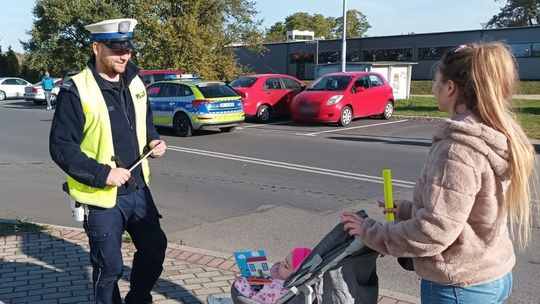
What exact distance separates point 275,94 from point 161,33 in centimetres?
1105

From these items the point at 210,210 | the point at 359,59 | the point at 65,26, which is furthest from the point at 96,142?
the point at 359,59

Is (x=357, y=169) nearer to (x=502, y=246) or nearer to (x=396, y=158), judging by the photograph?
(x=396, y=158)

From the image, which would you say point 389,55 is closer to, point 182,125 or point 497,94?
point 182,125

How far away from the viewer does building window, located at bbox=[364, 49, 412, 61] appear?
45.0m

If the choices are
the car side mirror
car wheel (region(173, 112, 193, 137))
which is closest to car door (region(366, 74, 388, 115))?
the car side mirror

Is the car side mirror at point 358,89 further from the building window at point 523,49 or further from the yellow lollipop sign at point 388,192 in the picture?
the building window at point 523,49

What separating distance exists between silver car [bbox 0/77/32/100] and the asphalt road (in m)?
20.3

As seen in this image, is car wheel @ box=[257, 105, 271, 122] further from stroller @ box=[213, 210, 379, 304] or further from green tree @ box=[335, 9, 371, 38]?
green tree @ box=[335, 9, 371, 38]

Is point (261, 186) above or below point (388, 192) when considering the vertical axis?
below

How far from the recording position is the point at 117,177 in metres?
2.98

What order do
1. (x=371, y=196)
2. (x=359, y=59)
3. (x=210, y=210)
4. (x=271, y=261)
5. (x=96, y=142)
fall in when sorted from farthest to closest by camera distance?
(x=359, y=59) → (x=371, y=196) → (x=210, y=210) → (x=271, y=261) → (x=96, y=142)

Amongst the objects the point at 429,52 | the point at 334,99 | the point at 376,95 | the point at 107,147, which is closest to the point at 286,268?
the point at 107,147

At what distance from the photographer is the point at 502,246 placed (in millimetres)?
2107

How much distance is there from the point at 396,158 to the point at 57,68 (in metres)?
33.6
